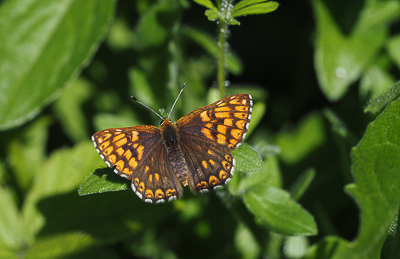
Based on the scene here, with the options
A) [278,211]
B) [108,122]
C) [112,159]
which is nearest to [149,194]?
[112,159]

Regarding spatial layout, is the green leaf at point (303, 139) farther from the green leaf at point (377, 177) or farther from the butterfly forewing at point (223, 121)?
the butterfly forewing at point (223, 121)

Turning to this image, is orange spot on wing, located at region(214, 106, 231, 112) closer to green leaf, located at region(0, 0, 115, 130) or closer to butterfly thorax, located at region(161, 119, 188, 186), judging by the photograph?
butterfly thorax, located at region(161, 119, 188, 186)

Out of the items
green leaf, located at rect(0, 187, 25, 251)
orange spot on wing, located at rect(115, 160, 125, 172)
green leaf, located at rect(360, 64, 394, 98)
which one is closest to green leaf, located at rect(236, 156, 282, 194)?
orange spot on wing, located at rect(115, 160, 125, 172)

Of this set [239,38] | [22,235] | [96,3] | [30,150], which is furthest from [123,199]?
[239,38]

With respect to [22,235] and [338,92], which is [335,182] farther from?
[22,235]

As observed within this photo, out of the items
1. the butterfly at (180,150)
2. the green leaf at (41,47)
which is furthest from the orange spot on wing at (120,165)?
the green leaf at (41,47)
